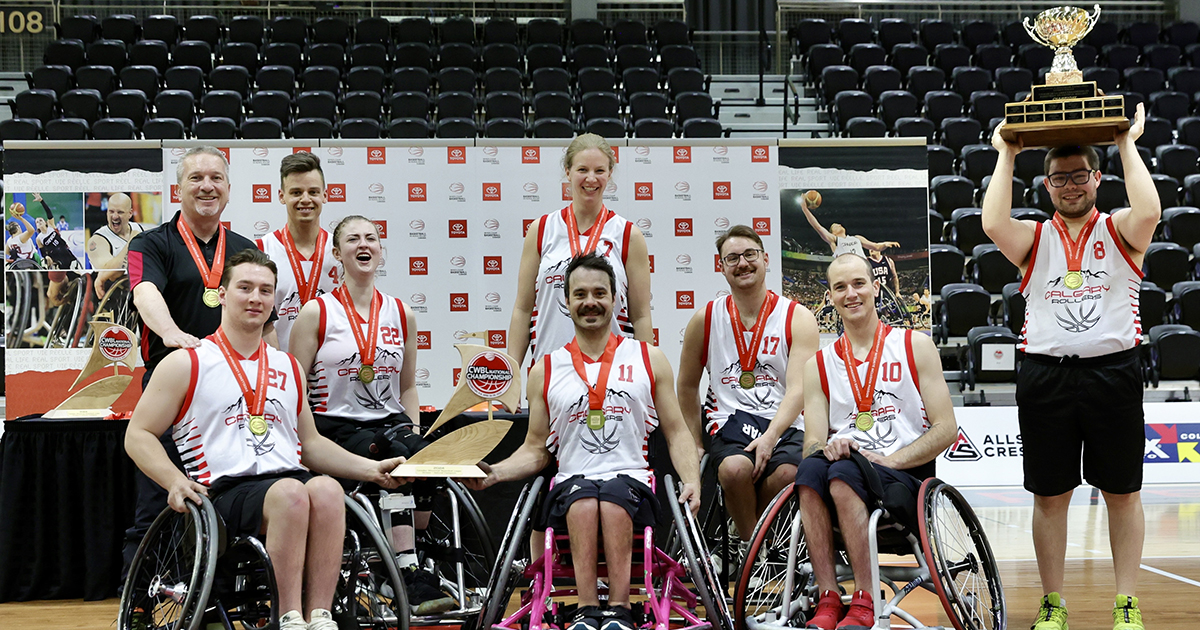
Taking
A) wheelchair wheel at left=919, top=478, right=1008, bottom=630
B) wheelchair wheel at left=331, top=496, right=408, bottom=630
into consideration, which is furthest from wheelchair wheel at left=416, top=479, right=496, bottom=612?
wheelchair wheel at left=919, top=478, right=1008, bottom=630

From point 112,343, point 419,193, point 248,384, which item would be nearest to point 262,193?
point 419,193

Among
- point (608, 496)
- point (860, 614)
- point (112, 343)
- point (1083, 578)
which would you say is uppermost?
point (112, 343)

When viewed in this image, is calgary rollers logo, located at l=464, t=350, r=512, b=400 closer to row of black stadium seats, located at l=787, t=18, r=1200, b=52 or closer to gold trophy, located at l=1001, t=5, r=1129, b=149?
gold trophy, located at l=1001, t=5, r=1129, b=149

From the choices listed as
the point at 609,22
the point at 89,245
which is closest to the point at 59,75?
the point at 89,245

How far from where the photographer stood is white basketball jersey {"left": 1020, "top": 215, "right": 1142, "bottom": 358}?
3.12 meters

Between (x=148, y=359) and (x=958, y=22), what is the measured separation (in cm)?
1256

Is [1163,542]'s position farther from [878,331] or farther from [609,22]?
[609,22]

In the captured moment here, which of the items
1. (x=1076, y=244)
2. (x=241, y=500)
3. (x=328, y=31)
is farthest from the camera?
(x=328, y=31)

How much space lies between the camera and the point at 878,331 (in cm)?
328

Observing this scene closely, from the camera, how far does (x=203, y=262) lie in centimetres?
336

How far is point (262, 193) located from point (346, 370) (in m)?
3.51

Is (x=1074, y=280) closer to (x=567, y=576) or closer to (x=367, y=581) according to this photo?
(x=567, y=576)

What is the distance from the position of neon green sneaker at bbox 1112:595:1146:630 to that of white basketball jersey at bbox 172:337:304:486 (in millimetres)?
2504

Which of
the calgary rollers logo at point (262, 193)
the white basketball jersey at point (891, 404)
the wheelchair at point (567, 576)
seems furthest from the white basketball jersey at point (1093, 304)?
the calgary rollers logo at point (262, 193)
